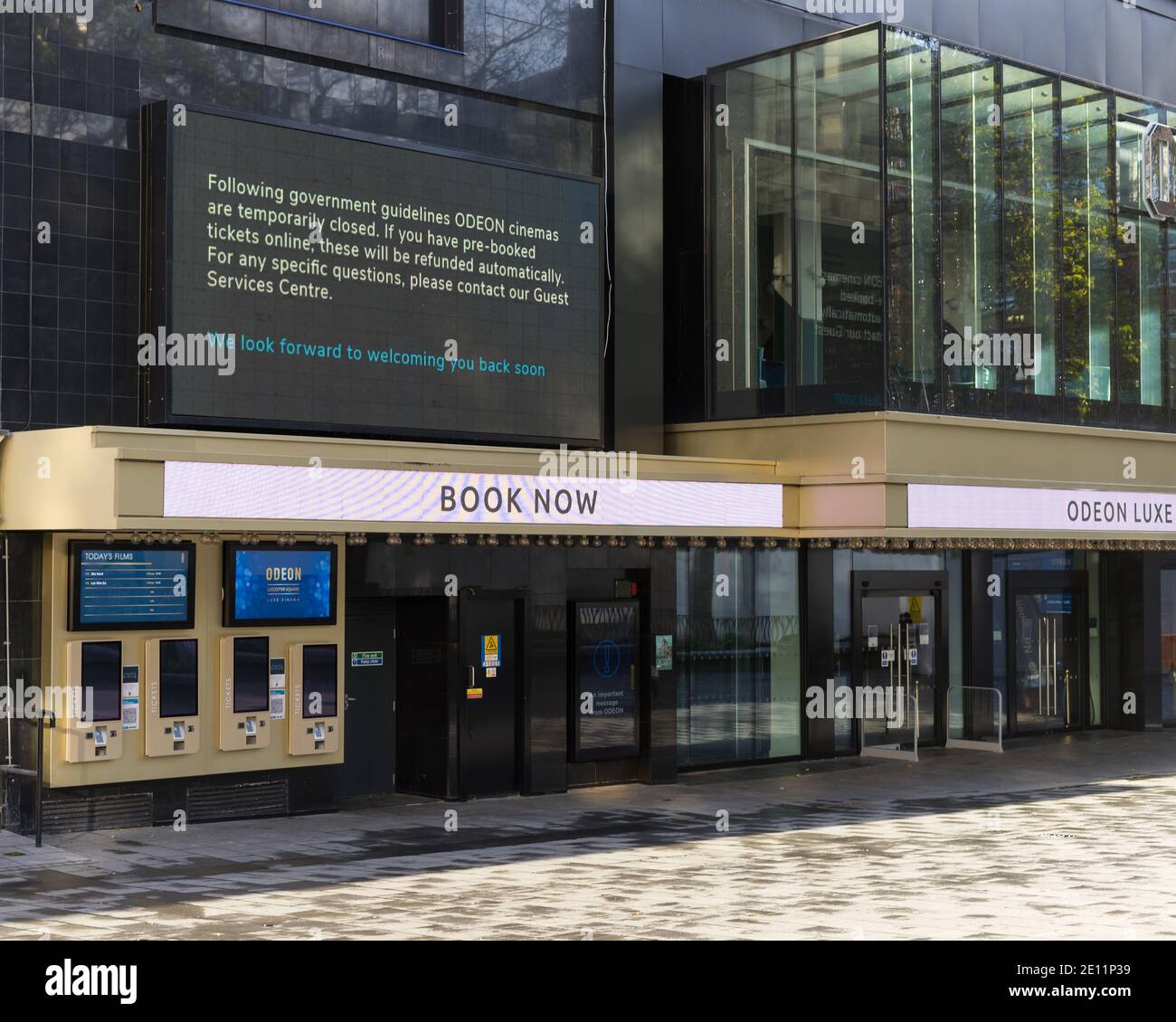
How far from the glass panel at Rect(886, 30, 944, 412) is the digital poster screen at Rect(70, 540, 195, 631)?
7958 millimetres

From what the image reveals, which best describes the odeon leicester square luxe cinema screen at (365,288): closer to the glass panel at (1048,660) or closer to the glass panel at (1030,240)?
the glass panel at (1030,240)

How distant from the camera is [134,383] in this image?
49.7ft

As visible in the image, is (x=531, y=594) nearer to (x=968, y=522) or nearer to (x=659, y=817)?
(x=659, y=817)

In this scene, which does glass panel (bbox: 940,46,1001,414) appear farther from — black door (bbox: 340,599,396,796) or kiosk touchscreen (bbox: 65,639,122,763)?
kiosk touchscreen (bbox: 65,639,122,763)

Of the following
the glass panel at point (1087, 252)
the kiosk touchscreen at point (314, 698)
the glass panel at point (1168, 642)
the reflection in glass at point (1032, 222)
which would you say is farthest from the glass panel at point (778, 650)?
the glass panel at point (1168, 642)

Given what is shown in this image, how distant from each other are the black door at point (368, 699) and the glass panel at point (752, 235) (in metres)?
5.06

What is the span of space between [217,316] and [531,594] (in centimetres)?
470

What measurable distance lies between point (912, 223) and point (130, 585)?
9.51 metres

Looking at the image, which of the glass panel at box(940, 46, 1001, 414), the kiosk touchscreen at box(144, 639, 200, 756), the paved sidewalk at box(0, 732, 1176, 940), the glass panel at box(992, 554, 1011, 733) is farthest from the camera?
the glass panel at box(992, 554, 1011, 733)

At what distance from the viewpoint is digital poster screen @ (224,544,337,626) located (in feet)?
51.3

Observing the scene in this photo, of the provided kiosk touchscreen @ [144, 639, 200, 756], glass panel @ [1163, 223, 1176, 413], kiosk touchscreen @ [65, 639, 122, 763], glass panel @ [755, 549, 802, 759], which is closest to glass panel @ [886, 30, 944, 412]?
glass panel @ [755, 549, 802, 759]

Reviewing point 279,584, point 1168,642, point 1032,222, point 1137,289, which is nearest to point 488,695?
point 279,584

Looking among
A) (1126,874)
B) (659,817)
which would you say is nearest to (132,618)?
(659,817)

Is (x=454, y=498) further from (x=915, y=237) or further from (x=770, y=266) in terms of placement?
(x=915, y=237)
